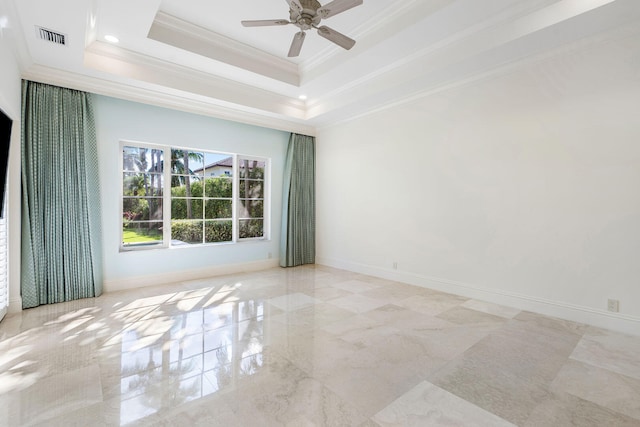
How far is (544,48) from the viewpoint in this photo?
3312 millimetres

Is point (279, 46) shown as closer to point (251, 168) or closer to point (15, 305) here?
point (251, 168)

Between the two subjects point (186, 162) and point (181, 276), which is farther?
point (186, 162)

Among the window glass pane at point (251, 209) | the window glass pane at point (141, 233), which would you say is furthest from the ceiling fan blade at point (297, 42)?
the window glass pane at point (141, 233)

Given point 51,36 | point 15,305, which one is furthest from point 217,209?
point 51,36

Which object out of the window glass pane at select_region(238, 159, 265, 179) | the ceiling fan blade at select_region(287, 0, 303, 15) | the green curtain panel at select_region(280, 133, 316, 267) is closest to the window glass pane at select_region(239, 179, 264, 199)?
the window glass pane at select_region(238, 159, 265, 179)

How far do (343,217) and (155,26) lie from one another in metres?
4.03

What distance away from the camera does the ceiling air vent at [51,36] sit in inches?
114

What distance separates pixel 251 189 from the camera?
5.96 m

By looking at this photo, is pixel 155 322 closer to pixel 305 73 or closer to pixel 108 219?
pixel 108 219

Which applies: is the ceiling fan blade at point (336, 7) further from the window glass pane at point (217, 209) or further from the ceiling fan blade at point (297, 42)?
the window glass pane at point (217, 209)

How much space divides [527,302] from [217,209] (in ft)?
15.8

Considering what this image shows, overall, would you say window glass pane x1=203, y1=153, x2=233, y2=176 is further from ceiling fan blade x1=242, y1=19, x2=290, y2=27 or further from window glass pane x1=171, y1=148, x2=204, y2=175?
ceiling fan blade x1=242, y1=19, x2=290, y2=27

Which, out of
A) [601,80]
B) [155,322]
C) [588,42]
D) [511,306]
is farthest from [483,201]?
[155,322]

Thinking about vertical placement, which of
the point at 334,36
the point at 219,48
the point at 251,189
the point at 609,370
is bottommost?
the point at 609,370
